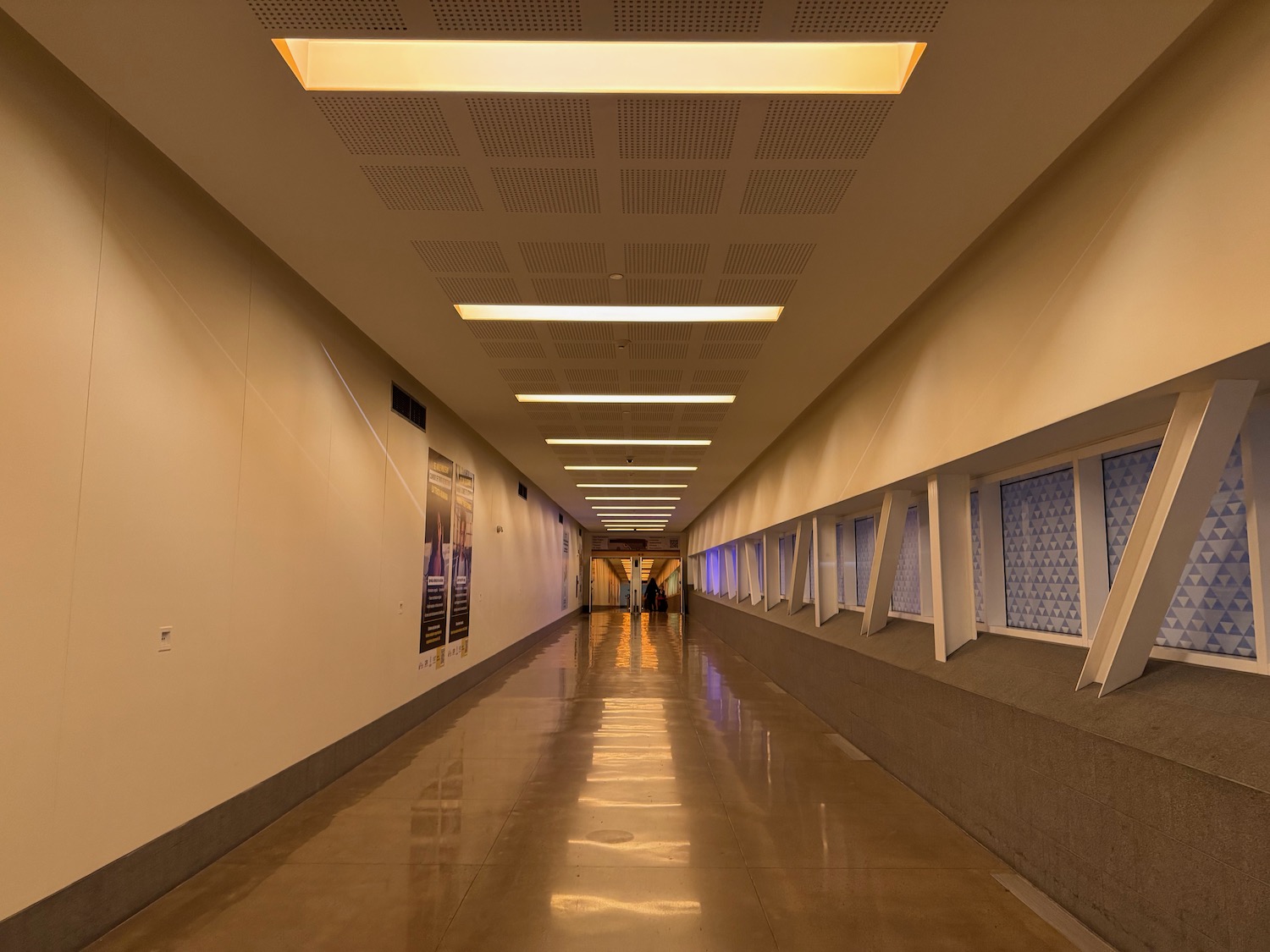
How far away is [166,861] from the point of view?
3.92 metres

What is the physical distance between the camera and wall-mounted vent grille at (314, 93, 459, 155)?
3340mm

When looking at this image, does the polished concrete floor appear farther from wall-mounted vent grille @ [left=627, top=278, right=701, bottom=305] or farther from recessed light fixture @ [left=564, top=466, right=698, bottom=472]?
recessed light fixture @ [left=564, top=466, right=698, bottom=472]

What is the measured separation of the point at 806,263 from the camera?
195 inches

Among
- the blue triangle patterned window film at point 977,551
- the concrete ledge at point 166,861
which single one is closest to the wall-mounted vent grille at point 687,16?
the concrete ledge at point 166,861

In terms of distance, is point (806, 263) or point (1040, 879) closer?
point (1040, 879)

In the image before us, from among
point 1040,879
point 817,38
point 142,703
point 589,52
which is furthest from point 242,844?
point 817,38

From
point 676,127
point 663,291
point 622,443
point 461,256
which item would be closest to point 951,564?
point 663,291

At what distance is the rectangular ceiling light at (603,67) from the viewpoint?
10.9ft

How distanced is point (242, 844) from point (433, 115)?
4447mm

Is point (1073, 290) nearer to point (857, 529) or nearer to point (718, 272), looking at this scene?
point (718, 272)

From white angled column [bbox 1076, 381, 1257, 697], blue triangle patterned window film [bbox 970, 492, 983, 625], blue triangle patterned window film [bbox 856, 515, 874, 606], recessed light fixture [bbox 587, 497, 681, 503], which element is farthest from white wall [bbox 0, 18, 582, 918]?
recessed light fixture [bbox 587, 497, 681, 503]

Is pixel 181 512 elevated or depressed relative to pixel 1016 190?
depressed

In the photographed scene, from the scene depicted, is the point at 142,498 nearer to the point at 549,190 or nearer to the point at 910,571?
the point at 549,190

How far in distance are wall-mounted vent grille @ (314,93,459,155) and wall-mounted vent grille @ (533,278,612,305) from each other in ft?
5.56
